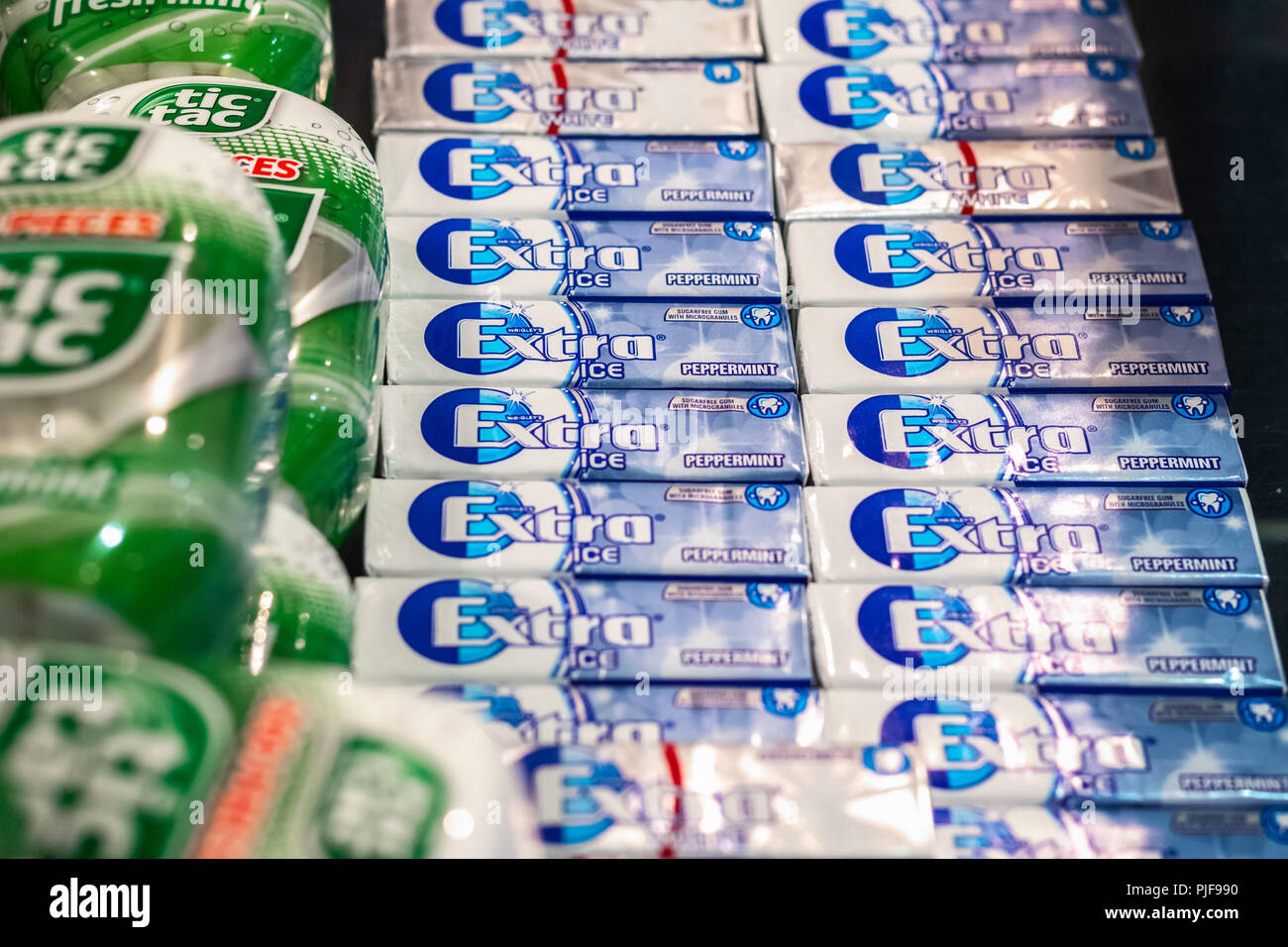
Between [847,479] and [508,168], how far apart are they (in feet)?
3.38

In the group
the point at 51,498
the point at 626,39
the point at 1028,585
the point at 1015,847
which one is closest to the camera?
the point at 51,498

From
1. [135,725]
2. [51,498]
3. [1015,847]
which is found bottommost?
[1015,847]

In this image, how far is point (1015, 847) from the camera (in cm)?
239

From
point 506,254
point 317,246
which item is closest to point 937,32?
point 506,254

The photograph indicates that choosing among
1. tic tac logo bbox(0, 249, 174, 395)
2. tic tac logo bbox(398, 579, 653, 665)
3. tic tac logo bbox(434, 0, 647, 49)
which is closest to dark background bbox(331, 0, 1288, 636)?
tic tac logo bbox(434, 0, 647, 49)

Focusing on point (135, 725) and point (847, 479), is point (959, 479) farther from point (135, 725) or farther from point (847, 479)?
point (135, 725)

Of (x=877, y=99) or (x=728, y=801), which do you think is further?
(x=877, y=99)

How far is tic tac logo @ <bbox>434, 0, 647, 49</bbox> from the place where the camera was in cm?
340

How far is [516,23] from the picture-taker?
3.43 meters

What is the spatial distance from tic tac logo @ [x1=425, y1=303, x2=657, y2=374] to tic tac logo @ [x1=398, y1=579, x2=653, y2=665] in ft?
1.65

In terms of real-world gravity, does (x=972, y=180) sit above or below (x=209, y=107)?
above

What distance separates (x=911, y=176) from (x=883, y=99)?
249 millimetres

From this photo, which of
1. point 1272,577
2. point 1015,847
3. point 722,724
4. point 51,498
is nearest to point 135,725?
point 51,498

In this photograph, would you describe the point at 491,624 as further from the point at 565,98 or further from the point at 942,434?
the point at 565,98
